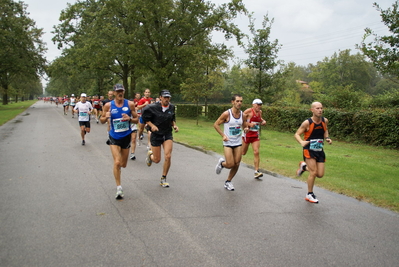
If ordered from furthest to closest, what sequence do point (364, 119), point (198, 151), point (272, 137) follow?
point (272, 137)
point (364, 119)
point (198, 151)

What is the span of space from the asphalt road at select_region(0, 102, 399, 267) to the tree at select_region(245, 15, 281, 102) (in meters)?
11.9

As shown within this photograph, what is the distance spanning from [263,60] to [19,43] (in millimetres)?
41136

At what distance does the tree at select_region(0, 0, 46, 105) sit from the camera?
43.9 meters

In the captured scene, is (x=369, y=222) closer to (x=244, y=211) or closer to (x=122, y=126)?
(x=244, y=211)

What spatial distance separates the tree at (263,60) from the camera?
1856 cm

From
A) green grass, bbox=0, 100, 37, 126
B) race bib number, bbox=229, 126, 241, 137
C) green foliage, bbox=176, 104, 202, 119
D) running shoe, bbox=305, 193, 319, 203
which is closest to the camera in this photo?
running shoe, bbox=305, 193, 319, 203

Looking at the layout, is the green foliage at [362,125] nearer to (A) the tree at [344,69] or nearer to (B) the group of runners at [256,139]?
(B) the group of runners at [256,139]

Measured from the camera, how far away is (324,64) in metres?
80.9

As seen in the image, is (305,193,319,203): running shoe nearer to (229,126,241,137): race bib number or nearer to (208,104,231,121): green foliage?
(229,126,241,137): race bib number

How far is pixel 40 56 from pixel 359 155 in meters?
50.1

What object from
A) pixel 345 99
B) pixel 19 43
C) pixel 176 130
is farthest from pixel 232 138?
pixel 19 43

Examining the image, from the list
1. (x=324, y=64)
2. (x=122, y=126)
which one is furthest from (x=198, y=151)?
(x=324, y=64)

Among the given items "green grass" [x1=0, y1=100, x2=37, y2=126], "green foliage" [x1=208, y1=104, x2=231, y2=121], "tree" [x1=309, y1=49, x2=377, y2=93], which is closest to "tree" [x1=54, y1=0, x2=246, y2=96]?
"green foliage" [x1=208, y1=104, x2=231, y2=121]

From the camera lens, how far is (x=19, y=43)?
154 feet
